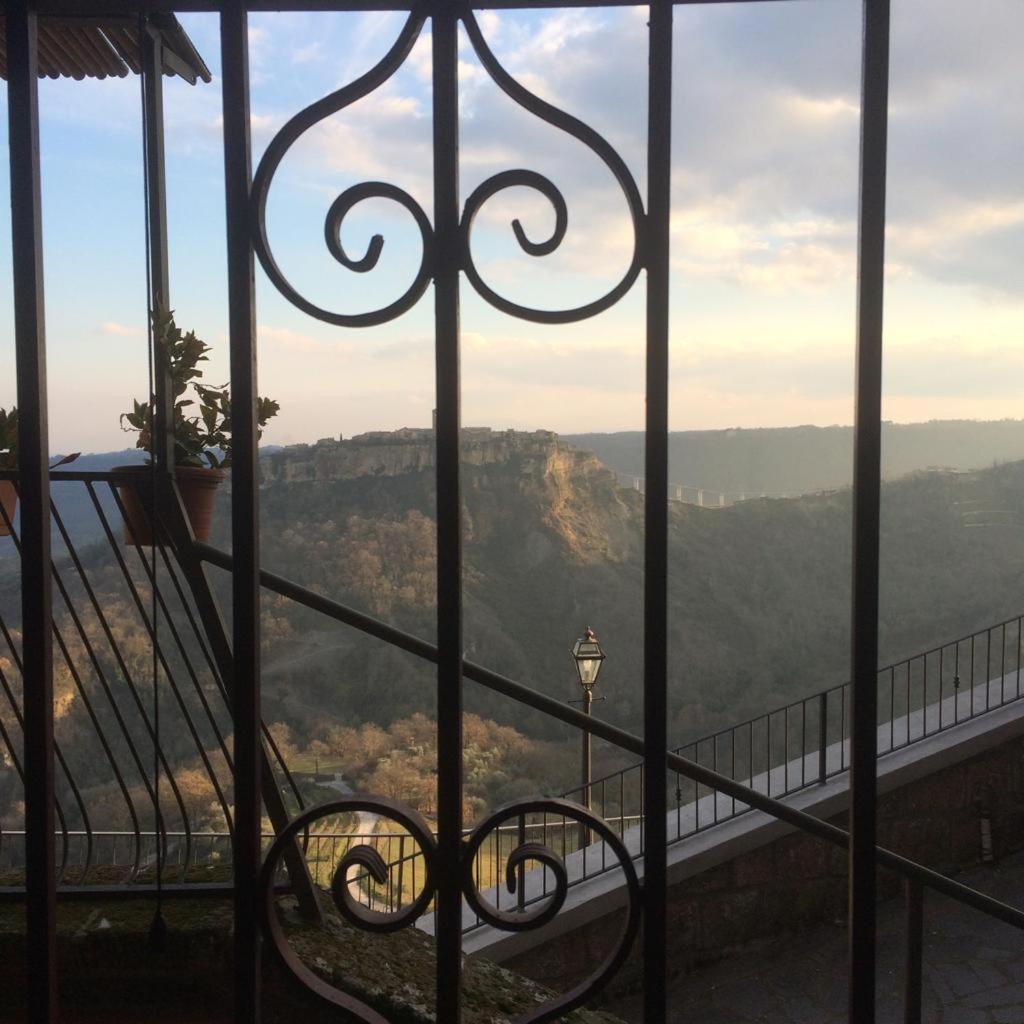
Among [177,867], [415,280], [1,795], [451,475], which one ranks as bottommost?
[1,795]

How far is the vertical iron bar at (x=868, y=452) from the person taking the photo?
77cm

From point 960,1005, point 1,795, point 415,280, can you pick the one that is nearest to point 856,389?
point 415,280

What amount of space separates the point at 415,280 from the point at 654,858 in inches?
22.0

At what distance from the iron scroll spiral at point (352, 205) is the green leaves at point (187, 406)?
42.2 inches

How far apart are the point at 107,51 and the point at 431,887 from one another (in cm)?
195

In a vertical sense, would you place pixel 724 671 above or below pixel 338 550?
below

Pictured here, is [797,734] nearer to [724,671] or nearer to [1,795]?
[724,671]

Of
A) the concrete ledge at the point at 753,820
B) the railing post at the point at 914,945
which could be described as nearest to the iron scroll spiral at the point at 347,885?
the railing post at the point at 914,945

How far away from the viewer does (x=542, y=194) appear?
754mm

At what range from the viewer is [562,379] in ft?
6.16

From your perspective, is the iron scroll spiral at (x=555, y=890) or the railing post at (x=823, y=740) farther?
the railing post at (x=823, y=740)

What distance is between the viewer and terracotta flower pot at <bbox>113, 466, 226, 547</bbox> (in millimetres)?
1771

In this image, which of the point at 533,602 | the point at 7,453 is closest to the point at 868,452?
the point at 7,453

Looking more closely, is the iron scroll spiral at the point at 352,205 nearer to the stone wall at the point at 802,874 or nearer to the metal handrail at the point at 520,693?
the metal handrail at the point at 520,693
